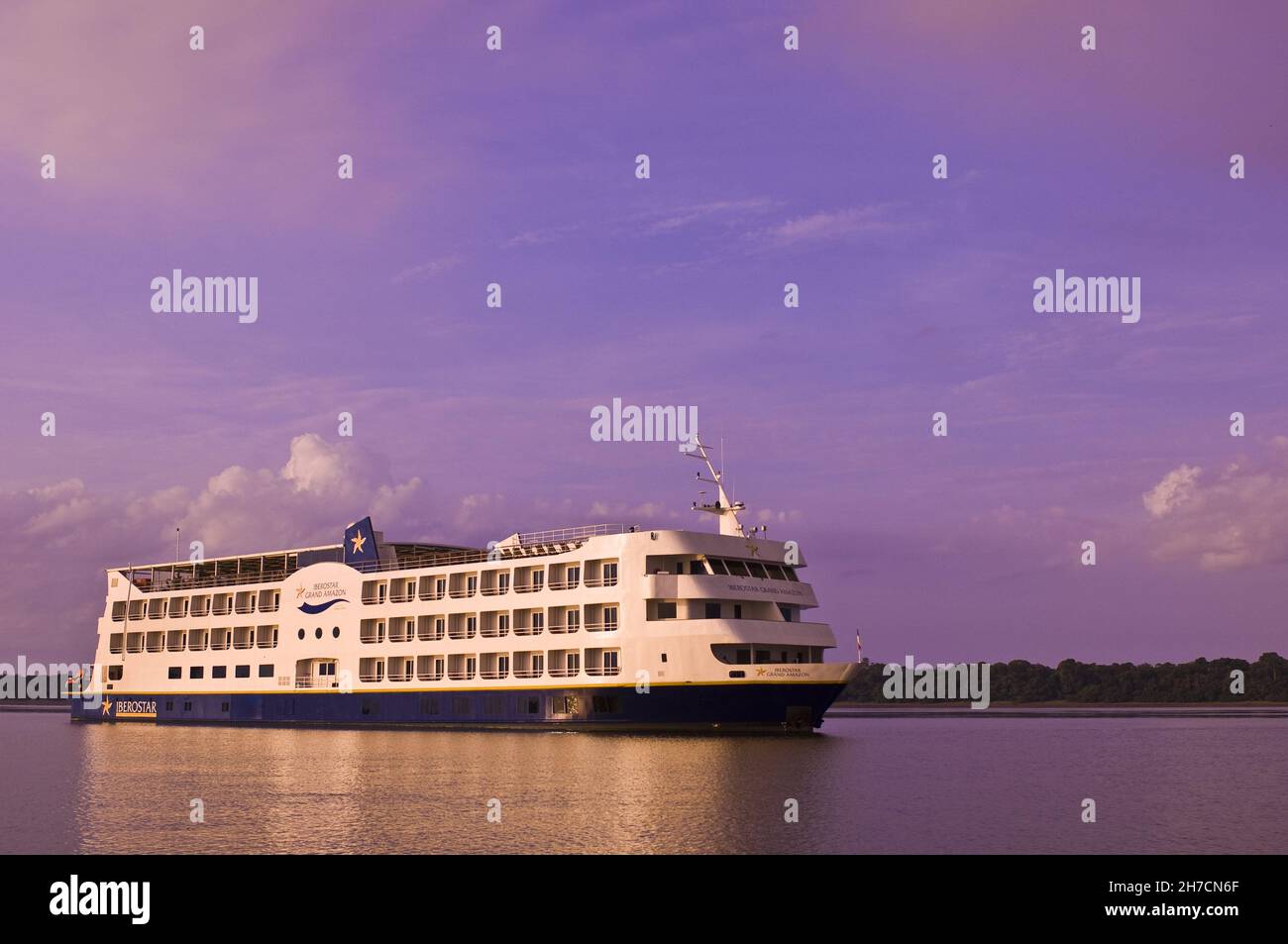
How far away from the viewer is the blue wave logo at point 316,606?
74.6m

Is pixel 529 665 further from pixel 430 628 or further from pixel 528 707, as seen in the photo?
pixel 430 628

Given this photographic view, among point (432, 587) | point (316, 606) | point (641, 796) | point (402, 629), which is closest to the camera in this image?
point (641, 796)

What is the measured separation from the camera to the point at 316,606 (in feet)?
247

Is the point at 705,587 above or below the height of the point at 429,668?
above

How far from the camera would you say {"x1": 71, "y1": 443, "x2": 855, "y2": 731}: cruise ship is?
5738 cm

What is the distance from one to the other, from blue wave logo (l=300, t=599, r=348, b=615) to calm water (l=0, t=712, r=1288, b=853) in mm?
15072

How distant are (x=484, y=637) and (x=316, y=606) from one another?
14584mm

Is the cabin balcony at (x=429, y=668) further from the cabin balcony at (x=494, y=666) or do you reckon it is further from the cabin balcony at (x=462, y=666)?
the cabin balcony at (x=494, y=666)

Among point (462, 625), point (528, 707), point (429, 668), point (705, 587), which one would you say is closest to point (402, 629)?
point (429, 668)

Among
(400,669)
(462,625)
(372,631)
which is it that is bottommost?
(400,669)

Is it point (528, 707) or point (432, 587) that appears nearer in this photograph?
point (528, 707)

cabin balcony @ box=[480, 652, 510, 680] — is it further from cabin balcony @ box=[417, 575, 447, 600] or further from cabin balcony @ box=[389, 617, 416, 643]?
cabin balcony @ box=[389, 617, 416, 643]

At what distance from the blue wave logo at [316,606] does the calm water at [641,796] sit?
15.1 m
